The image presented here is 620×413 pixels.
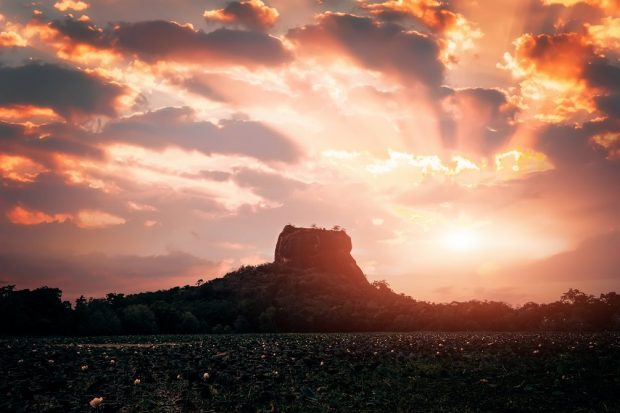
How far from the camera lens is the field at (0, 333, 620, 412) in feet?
55.7

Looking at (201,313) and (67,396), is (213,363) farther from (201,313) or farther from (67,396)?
(201,313)

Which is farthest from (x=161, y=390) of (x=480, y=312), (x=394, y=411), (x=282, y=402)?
(x=480, y=312)

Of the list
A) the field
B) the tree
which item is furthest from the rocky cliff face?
the field

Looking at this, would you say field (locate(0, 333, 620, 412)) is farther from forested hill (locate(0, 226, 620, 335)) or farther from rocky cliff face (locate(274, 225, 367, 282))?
rocky cliff face (locate(274, 225, 367, 282))

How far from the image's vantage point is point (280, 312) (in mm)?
105062

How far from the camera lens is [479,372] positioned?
2414cm

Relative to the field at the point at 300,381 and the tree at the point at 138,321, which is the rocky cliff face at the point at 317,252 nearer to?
the tree at the point at 138,321

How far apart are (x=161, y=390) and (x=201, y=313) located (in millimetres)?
94454

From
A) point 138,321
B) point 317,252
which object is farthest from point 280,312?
point 317,252

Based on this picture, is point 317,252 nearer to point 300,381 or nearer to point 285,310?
point 285,310

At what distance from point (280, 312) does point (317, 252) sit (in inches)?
2466

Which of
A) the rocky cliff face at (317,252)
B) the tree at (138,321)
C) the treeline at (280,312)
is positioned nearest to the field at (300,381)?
the treeline at (280,312)

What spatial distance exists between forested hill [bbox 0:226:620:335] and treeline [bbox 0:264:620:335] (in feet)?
0.56

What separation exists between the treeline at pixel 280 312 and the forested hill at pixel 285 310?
171mm
